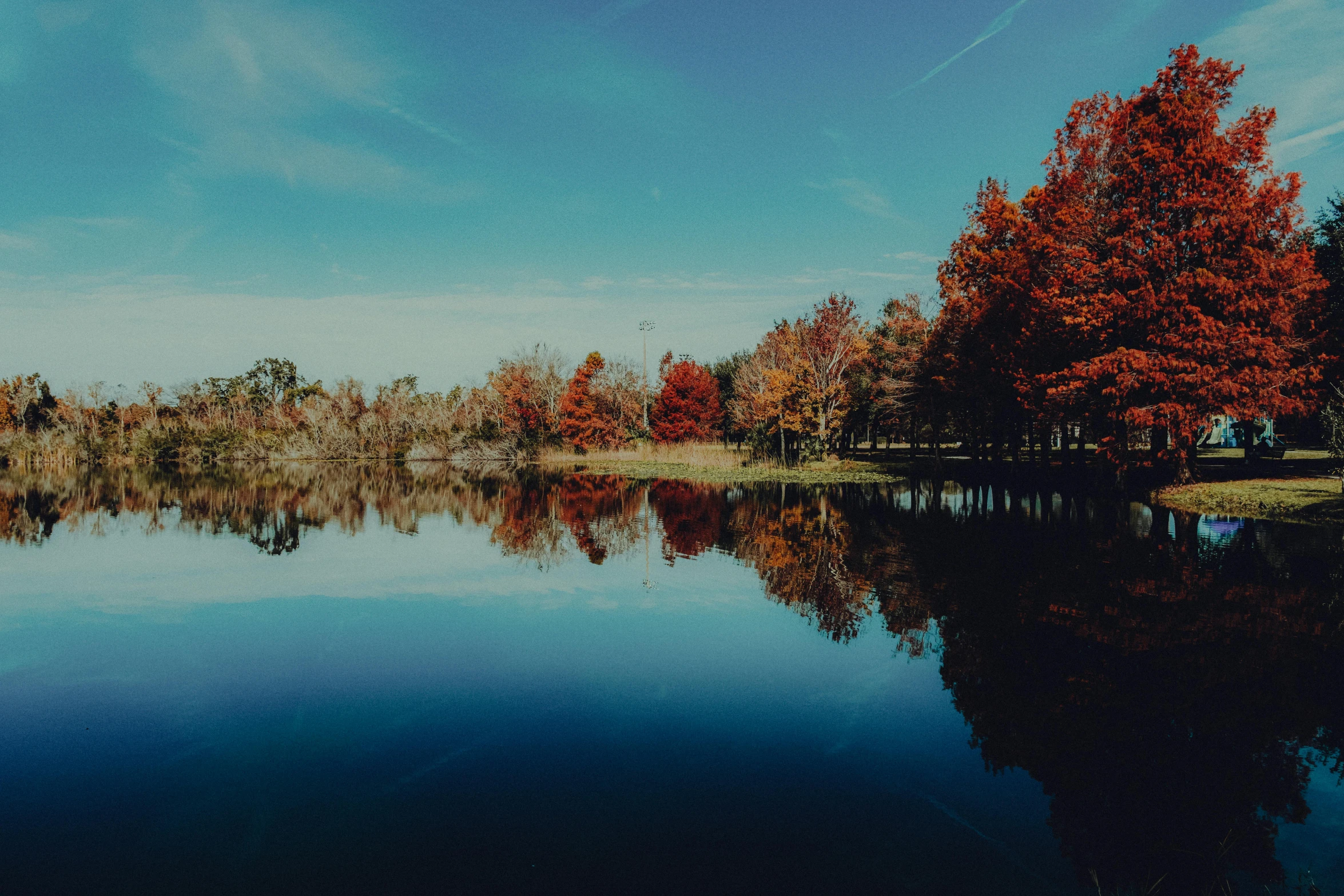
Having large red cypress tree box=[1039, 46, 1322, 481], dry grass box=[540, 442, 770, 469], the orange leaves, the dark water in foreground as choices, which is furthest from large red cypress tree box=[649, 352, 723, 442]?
the dark water in foreground

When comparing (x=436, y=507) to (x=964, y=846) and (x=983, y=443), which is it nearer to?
(x=964, y=846)

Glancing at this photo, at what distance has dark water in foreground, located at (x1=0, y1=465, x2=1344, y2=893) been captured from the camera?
15.7 feet

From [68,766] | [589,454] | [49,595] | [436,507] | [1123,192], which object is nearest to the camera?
[68,766]

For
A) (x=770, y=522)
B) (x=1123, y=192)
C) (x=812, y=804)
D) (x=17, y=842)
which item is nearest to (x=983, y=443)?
(x=1123, y=192)

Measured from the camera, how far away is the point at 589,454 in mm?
55500

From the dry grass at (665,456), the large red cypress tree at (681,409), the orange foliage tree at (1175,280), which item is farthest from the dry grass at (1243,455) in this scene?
the large red cypress tree at (681,409)

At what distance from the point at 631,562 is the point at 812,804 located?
9.65 meters

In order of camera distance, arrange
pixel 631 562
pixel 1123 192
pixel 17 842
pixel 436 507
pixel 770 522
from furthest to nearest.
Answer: pixel 436 507 → pixel 1123 192 → pixel 770 522 → pixel 631 562 → pixel 17 842

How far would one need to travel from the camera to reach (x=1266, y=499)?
20.9 metres

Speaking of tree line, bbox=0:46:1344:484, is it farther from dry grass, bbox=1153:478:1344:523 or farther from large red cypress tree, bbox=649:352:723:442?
large red cypress tree, bbox=649:352:723:442

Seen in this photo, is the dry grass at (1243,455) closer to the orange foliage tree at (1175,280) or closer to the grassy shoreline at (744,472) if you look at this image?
the orange foliage tree at (1175,280)

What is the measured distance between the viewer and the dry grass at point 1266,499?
19.2 meters

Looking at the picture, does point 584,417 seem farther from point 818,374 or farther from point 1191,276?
point 1191,276

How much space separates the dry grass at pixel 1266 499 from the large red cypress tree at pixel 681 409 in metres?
35.6
